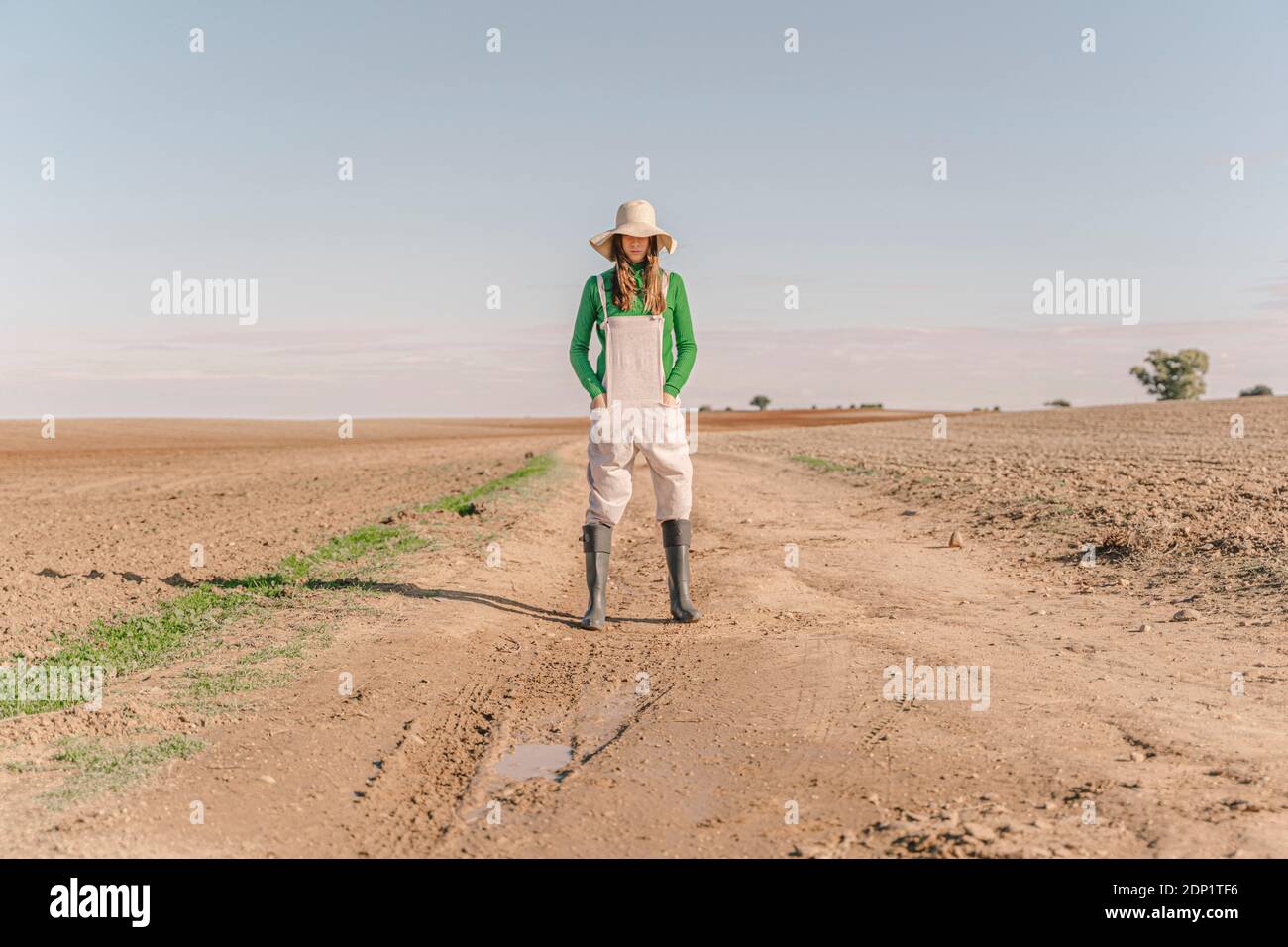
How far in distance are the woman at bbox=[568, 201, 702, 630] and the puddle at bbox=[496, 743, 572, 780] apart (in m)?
2.77

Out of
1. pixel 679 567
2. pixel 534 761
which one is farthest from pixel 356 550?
pixel 534 761

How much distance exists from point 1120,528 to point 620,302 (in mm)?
6011

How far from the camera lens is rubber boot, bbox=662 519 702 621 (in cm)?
848

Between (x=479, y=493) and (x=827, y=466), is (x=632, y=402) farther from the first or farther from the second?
(x=827, y=466)

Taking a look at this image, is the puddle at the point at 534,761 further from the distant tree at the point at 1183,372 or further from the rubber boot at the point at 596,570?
the distant tree at the point at 1183,372

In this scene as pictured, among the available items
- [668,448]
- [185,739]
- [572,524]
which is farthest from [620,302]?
[572,524]

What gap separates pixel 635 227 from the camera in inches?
309

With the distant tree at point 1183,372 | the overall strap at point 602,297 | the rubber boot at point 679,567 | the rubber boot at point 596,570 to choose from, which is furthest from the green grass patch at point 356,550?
the distant tree at point 1183,372

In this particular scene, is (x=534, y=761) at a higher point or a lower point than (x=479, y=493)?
lower

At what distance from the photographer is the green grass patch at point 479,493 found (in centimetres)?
1617

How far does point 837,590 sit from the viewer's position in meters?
9.48

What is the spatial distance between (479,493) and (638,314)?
452 inches

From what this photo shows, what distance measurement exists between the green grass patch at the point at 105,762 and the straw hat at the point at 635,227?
4.19 metres
